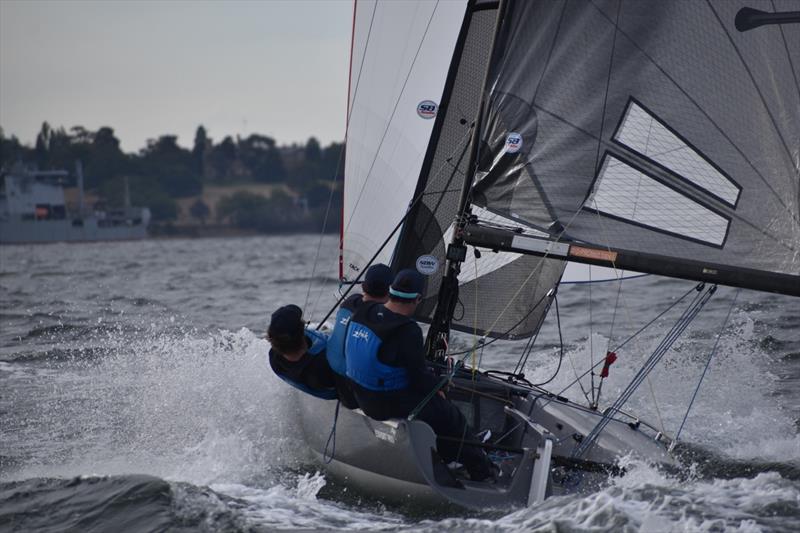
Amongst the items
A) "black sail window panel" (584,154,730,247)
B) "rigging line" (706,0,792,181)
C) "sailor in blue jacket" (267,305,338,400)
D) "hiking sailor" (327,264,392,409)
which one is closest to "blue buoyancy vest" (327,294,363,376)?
"hiking sailor" (327,264,392,409)

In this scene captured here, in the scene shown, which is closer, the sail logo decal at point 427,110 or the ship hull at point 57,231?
the sail logo decal at point 427,110

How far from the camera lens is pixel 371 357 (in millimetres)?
4461

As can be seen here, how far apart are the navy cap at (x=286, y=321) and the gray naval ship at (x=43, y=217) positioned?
5731 cm

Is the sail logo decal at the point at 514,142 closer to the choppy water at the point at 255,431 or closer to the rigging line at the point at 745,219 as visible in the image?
the rigging line at the point at 745,219

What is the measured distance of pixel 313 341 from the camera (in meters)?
4.99

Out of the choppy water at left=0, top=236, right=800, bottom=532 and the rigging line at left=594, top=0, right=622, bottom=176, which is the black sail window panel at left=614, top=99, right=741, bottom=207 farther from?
the choppy water at left=0, top=236, right=800, bottom=532

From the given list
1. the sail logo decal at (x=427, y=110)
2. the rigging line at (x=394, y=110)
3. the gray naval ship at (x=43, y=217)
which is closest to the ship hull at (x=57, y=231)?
the gray naval ship at (x=43, y=217)

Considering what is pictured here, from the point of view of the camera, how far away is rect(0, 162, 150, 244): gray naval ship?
191 feet

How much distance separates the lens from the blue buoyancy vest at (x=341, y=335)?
473cm

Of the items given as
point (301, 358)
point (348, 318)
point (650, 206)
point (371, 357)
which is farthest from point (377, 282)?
point (650, 206)

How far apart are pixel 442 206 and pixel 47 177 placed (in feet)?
215

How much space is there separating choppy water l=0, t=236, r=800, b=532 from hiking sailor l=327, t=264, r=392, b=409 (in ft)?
1.48

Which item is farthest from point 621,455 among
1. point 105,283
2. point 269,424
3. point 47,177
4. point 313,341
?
point 47,177

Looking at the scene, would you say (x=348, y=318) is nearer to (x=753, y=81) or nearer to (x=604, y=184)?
(x=604, y=184)
